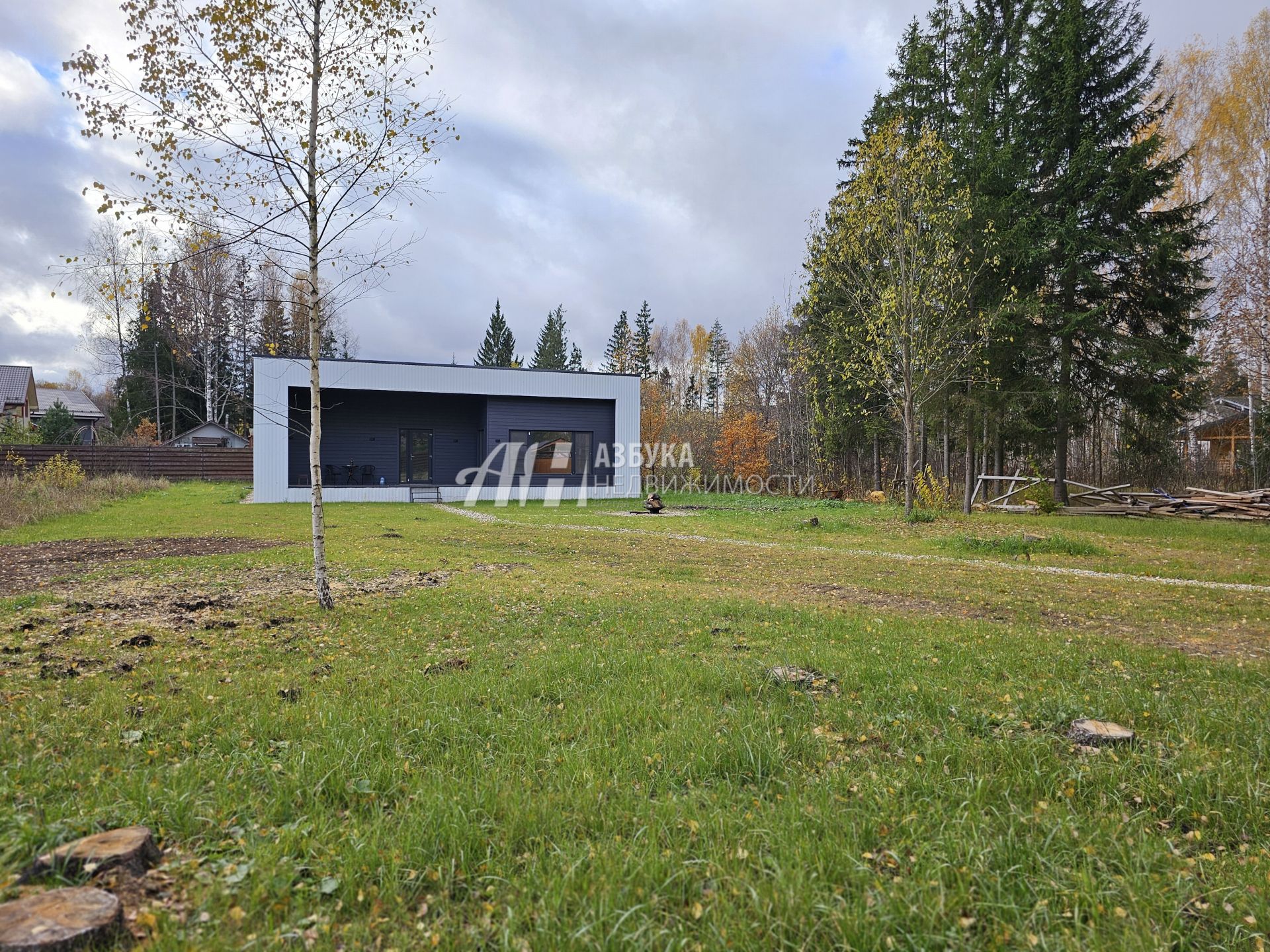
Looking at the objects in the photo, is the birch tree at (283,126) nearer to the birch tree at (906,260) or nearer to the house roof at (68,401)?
the birch tree at (906,260)

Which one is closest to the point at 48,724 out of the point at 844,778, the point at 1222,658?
the point at 844,778

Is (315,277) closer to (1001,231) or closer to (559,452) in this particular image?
(1001,231)

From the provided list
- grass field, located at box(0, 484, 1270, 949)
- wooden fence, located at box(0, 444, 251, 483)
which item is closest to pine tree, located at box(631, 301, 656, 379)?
wooden fence, located at box(0, 444, 251, 483)

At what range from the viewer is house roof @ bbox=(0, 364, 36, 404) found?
42.0m

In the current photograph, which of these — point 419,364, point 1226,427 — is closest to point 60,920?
point 419,364

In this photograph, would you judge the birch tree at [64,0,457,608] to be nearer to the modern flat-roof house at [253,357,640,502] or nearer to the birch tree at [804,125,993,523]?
the birch tree at [804,125,993,523]

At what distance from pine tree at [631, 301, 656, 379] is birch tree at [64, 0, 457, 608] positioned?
4041 cm

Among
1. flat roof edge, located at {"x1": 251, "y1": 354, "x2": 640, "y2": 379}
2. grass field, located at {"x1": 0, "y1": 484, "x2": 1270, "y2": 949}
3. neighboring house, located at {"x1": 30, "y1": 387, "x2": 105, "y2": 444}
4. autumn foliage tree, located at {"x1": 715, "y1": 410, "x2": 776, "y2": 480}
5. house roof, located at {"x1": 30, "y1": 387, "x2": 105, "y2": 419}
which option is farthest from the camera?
house roof, located at {"x1": 30, "y1": 387, "x2": 105, "y2": 419}

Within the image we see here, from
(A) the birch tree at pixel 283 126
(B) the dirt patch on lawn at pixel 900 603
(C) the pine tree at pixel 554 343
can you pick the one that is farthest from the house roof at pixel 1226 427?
(C) the pine tree at pixel 554 343

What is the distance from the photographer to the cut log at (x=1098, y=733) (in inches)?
118

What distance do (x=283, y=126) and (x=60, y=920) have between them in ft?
21.7

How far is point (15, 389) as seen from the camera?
1686 inches

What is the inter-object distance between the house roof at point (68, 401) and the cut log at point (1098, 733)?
5682 centimetres

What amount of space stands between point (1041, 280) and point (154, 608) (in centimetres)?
→ 2011
